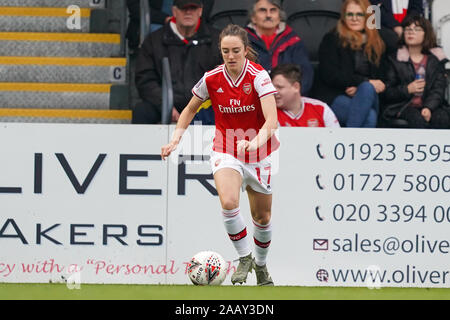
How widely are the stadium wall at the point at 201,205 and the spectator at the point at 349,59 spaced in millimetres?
996

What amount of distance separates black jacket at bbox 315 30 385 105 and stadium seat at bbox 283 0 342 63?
0.89 m

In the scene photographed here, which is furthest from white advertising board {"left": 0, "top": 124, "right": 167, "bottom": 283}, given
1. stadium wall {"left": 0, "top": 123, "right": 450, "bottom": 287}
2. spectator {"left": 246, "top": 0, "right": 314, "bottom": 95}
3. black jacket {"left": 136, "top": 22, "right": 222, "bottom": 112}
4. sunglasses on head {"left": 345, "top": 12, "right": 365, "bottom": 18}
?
sunglasses on head {"left": 345, "top": 12, "right": 365, "bottom": 18}

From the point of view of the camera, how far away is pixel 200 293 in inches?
271

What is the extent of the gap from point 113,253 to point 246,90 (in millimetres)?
1841

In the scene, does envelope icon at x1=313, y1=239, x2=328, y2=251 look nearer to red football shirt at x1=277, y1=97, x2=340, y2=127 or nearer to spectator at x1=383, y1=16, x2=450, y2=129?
red football shirt at x1=277, y1=97, x2=340, y2=127

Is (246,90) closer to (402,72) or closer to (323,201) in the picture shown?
(323,201)

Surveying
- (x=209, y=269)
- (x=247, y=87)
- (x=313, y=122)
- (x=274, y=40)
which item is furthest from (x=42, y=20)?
(x=209, y=269)

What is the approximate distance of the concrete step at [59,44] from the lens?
998 cm

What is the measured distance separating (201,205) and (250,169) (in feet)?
2.95

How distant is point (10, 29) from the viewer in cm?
1021

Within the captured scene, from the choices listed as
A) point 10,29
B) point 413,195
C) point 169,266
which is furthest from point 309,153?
point 10,29

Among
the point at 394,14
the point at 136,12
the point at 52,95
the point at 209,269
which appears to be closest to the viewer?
the point at 209,269

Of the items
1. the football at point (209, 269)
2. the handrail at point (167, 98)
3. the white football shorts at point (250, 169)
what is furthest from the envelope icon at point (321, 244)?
the handrail at point (167, 98)

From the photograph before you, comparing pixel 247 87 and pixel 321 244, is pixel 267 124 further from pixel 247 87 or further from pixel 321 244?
pixel 321 244
